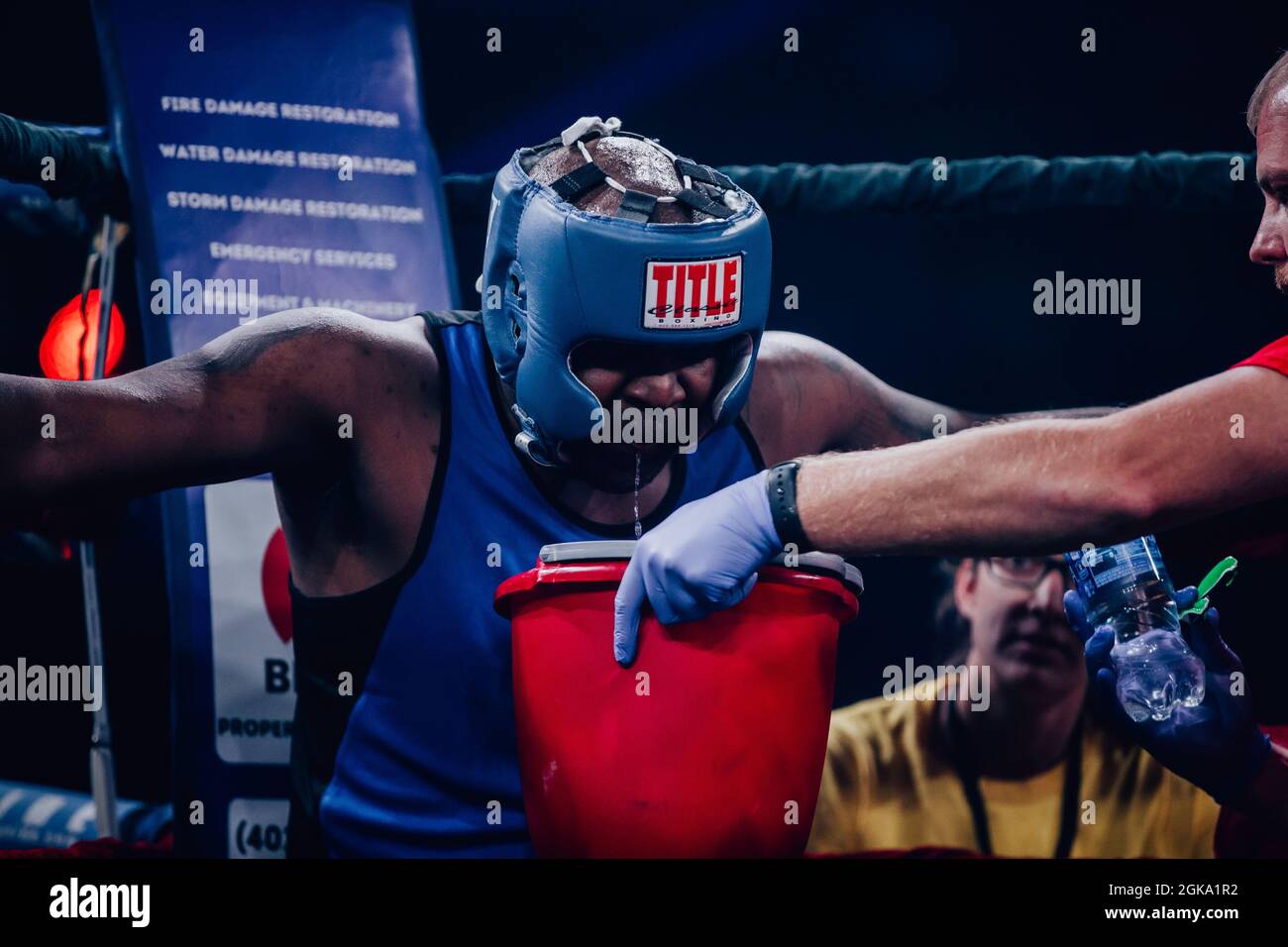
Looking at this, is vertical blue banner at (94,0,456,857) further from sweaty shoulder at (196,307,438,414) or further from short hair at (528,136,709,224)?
short hair at (528,136,709,224)

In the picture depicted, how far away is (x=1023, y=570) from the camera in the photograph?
2471 mm

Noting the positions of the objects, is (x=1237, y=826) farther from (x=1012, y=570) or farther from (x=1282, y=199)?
(x=1282, y=199)

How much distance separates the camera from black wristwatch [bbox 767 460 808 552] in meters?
1.68

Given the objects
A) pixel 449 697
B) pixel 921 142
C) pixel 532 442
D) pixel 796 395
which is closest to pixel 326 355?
pixel 532 442

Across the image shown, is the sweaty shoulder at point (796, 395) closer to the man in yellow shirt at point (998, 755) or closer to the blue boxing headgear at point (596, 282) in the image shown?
the blue boxing headgear at point (596, 282)

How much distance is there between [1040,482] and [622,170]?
70 cm

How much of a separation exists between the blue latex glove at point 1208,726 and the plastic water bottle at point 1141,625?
0.05 feet

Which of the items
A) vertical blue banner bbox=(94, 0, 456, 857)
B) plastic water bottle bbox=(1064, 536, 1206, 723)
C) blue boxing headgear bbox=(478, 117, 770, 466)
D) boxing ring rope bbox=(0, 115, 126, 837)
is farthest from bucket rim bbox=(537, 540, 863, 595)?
boxing ring rope bbox=(0, 115, 126, 837)

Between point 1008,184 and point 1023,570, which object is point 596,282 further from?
point 1023,570

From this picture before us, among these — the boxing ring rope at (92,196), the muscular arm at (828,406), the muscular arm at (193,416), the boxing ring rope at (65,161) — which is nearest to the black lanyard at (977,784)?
the muscular arm at (828,406)

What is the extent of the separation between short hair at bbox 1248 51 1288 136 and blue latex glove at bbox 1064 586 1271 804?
79 cm

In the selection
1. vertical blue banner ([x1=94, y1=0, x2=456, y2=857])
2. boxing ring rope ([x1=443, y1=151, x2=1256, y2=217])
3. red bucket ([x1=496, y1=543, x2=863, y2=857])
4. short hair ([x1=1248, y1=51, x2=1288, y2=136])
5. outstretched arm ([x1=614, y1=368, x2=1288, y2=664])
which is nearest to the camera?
red bucket ([x1=496, y1=543, x2=863, y2=857])

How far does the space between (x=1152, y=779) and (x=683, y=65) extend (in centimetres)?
155
